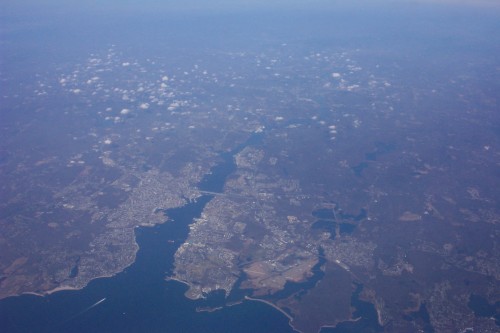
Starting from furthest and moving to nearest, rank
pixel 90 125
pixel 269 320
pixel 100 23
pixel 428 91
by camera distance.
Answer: pixel 100 23, pixel 428 91, pixel 90 125, pixel 269 320

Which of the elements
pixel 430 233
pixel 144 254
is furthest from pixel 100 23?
→ pixel 430 233

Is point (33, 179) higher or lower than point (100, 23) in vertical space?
lower

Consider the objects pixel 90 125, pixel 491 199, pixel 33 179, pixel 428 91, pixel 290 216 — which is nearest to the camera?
pixel 290 216

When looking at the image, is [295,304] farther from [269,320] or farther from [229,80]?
[229,80]

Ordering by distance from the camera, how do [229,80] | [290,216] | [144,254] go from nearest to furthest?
1. [144,254]
2. [290,216]
3. [229,80]

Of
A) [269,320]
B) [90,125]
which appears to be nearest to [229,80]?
[90,125]

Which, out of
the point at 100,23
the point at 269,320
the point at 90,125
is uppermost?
the point at 100,23

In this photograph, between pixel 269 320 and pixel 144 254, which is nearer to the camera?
pixel 269 320

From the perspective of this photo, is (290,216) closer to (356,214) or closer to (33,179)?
(356,214)

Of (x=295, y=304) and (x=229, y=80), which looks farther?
(x=229, y=80)
